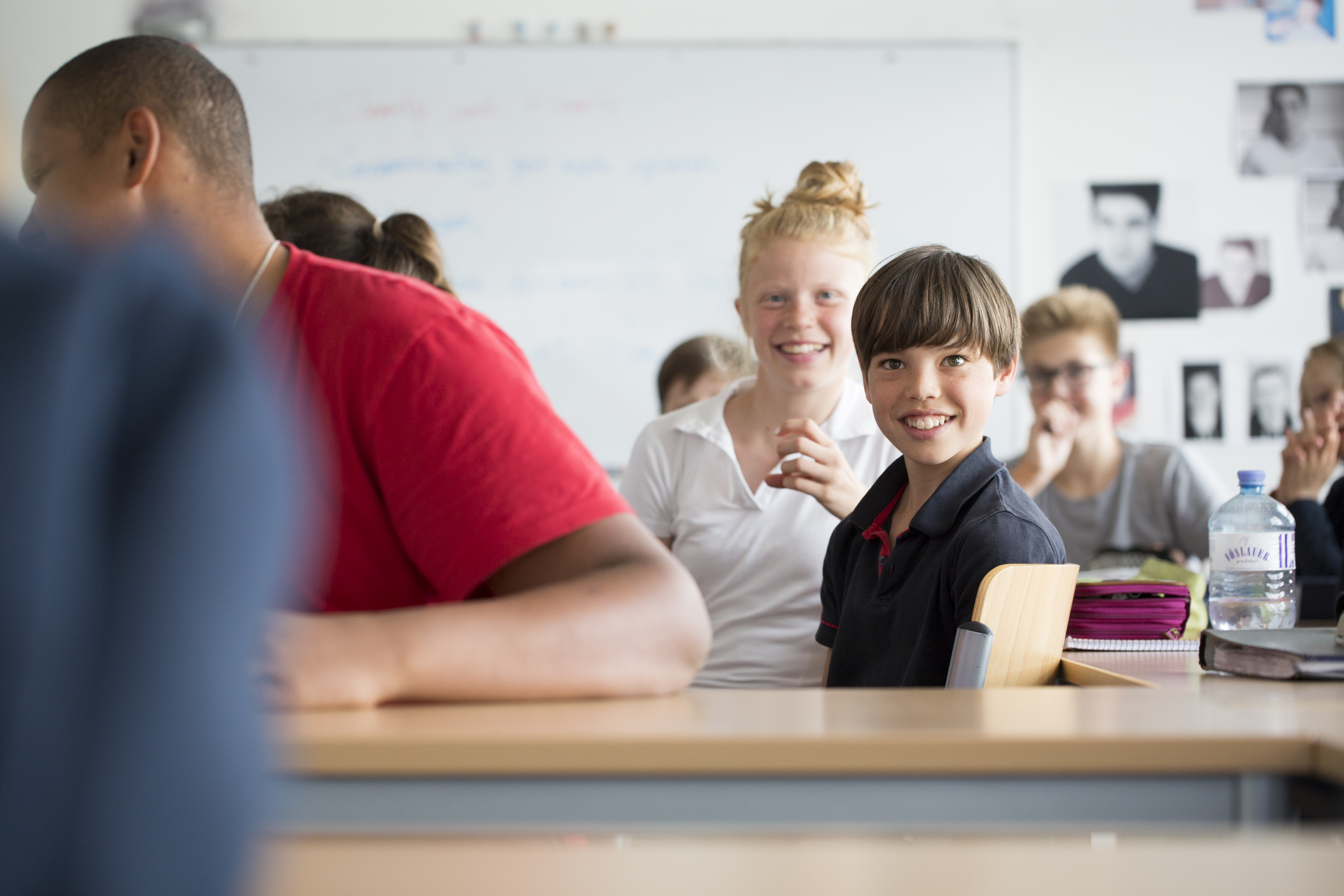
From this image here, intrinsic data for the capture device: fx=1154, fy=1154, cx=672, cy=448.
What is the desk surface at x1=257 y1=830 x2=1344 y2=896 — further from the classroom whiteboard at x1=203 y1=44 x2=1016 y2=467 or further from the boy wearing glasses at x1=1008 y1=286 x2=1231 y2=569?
the classroom whiteboard at x1=203 y1=44 x2=1016 y2=467

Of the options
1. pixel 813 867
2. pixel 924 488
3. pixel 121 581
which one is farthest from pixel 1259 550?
pixel 121 581


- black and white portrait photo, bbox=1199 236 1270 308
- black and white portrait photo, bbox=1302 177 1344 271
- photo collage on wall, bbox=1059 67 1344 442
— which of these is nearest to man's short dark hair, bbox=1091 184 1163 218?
photo collage on wall, bbox=1059 67 1344 442


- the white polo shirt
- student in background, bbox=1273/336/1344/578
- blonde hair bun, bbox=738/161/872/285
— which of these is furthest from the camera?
student in background, bbox=1273/336/1344/578

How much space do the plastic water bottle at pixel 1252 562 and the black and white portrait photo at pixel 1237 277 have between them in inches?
65.0

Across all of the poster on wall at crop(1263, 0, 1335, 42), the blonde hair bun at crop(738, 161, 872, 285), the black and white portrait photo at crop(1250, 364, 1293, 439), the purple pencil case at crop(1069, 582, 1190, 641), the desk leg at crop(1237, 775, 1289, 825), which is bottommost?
the purple pencil case at crop(1069, 582, 1190, 641)

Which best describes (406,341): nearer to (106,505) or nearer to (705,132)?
(106,505)

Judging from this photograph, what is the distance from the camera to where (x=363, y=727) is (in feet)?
2.44

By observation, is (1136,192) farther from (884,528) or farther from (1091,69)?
(884,528)

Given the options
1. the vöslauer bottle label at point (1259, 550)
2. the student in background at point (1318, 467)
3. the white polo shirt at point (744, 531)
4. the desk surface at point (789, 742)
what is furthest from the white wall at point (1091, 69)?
the desk surface at point (789, 742)

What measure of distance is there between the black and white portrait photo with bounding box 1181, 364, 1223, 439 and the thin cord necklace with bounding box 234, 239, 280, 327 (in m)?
3.16

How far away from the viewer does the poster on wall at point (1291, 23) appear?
142 inches

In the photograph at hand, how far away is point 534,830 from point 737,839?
0.48ft

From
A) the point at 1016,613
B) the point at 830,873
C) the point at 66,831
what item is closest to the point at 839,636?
the point at 1016,613

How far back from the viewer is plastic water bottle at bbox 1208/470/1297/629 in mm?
1688
